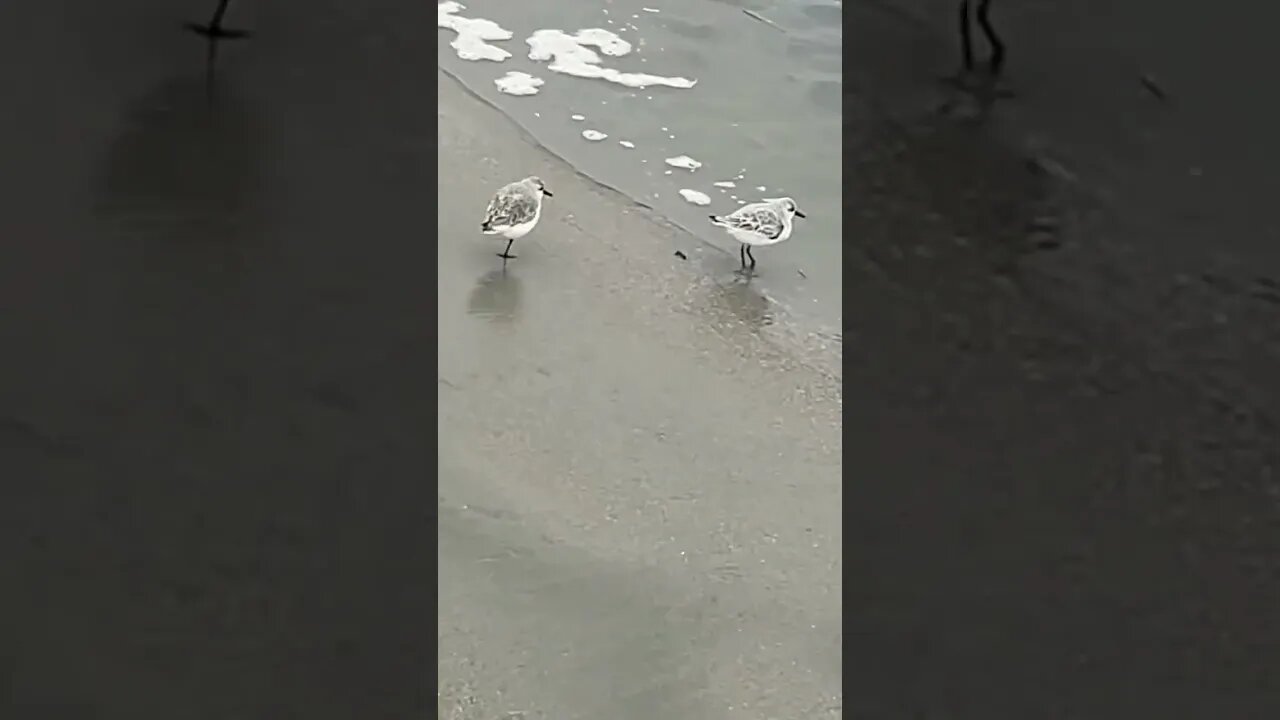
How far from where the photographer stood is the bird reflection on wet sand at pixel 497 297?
974 millimetres

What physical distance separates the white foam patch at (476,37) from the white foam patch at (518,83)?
0.03m

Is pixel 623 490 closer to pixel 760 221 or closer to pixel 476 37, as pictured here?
pixel 760 221

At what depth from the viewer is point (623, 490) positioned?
2.85 ft

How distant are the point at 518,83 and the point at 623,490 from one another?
33.6 inches

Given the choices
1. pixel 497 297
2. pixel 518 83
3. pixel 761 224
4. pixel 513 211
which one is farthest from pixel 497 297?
pixel 518 83

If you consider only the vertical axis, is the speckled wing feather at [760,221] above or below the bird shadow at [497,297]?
below

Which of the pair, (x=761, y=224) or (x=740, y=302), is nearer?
(x=740, y=302)
